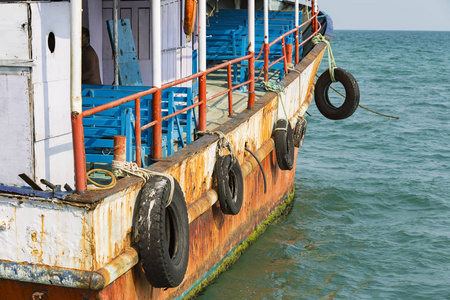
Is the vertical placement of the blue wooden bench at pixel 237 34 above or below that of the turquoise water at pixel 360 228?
above

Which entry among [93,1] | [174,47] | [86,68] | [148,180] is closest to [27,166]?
[148,180]

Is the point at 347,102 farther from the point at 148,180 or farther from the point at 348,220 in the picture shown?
the point at 148,180

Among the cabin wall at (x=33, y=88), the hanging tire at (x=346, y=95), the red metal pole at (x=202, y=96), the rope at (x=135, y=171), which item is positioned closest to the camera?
the cabin wall at (x=33, y=88)

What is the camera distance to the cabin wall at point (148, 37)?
7.88 meters

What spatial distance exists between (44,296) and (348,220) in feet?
21.6

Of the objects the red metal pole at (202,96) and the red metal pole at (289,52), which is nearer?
the red metal pole at (202,96)

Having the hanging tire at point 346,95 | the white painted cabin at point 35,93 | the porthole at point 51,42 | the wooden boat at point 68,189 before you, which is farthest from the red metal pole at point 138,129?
the hanging tire at point 346,95

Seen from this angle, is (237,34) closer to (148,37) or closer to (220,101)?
(220,101)

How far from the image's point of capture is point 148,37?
799 cm

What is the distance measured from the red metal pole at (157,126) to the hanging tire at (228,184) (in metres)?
1.14

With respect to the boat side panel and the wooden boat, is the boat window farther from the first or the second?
the boat side panel

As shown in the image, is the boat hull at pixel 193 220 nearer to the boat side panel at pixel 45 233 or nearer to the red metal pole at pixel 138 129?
the boat side panel at pixel 45 233

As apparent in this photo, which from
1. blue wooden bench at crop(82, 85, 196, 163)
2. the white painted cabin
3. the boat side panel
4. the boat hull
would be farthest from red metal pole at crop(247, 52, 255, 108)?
the boat side panel

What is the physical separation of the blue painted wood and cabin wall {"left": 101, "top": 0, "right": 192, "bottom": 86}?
16.3 inches
